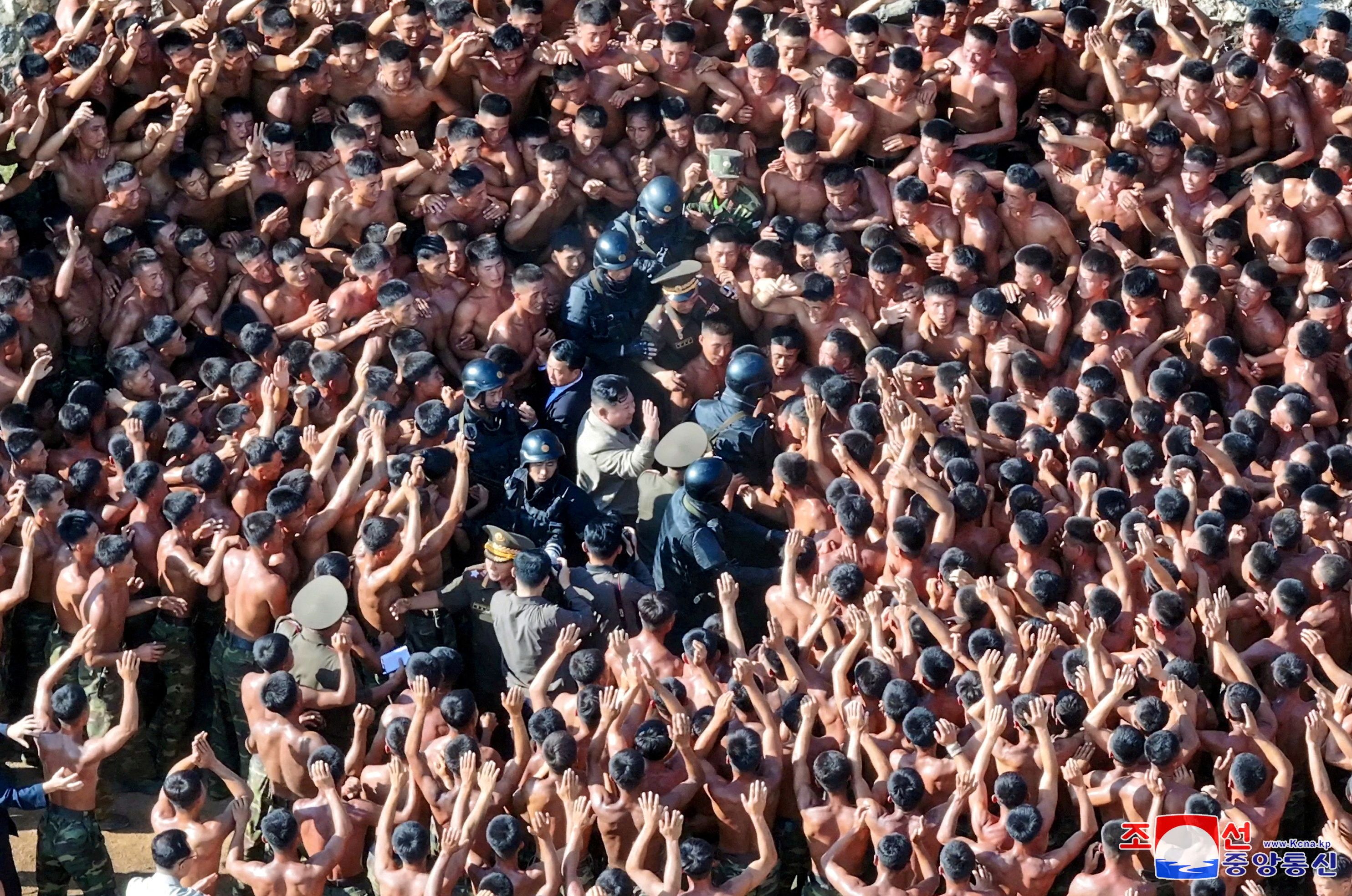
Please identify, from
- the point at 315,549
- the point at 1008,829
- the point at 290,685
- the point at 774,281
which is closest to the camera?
the point at 1008,829

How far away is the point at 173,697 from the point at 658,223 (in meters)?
4.30

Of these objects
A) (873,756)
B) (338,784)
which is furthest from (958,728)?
(338,784)

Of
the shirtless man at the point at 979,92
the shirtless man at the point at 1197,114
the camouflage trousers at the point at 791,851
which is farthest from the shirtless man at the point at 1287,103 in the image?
the camouflage trousers at the point at 791,851

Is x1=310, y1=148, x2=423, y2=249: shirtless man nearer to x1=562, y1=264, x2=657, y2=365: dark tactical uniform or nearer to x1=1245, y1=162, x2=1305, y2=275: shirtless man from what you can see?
x1=562, y1=264, x2=657, y2=365: dark tactical uniform

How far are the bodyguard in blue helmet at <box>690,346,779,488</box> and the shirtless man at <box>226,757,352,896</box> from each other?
335 cm

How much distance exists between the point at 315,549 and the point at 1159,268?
18.8 ft

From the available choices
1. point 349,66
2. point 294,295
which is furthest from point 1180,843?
point 349,66

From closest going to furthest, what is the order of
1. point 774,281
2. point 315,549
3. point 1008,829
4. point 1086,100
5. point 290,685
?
point 1008,829 → point 290,685 → point 315,549 → point 774,281 → point 1086,100

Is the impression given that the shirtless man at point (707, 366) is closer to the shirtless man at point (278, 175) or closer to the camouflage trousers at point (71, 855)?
the shirtless man at point (278, 175)

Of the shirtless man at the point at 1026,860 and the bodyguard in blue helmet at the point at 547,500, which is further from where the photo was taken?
the bodyguard in blue helmet at the point at 547,500

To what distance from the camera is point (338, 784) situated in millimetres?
12000

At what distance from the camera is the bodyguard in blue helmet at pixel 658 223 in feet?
47.5

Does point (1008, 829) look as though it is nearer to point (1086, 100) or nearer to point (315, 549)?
point (315, 549)

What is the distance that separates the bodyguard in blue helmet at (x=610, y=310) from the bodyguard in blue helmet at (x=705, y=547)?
129 cm
